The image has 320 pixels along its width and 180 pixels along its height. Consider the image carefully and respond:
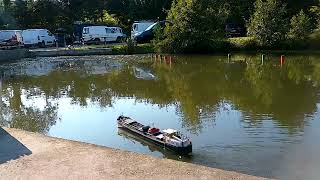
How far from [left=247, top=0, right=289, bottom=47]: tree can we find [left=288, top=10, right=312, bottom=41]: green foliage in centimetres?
80

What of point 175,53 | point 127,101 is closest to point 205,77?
point 127,101

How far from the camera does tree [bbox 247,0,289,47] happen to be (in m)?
41.9

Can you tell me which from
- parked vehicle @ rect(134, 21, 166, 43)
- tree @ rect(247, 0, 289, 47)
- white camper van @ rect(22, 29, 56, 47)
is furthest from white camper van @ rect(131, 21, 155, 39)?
tree @ rect(247, 0, 289, 47)

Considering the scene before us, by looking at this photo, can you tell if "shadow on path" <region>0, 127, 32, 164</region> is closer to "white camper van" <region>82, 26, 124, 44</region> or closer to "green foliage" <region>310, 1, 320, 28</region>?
"white camper van" <region>82, 26, 124, 44</region>

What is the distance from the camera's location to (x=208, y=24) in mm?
42750

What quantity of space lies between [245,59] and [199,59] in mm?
3720

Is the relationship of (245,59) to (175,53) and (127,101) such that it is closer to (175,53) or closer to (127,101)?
(175,53)

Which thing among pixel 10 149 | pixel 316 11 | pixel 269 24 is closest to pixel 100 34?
pixel 269 24

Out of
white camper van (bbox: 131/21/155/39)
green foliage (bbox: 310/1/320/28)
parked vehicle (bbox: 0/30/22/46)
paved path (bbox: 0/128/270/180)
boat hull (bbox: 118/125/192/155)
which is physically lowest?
boat hull (bbox: 118/125/192/155)

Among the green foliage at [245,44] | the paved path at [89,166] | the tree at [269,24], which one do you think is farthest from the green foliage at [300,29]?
the paved path at [89,166]

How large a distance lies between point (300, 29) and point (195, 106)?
2598 cm

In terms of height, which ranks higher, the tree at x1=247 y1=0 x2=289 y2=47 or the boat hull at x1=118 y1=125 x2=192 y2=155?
the tree at x1=247 y1=0 x2=289 y2=47

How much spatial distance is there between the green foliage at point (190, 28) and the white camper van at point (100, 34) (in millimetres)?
7639

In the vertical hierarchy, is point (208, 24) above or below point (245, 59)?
above
